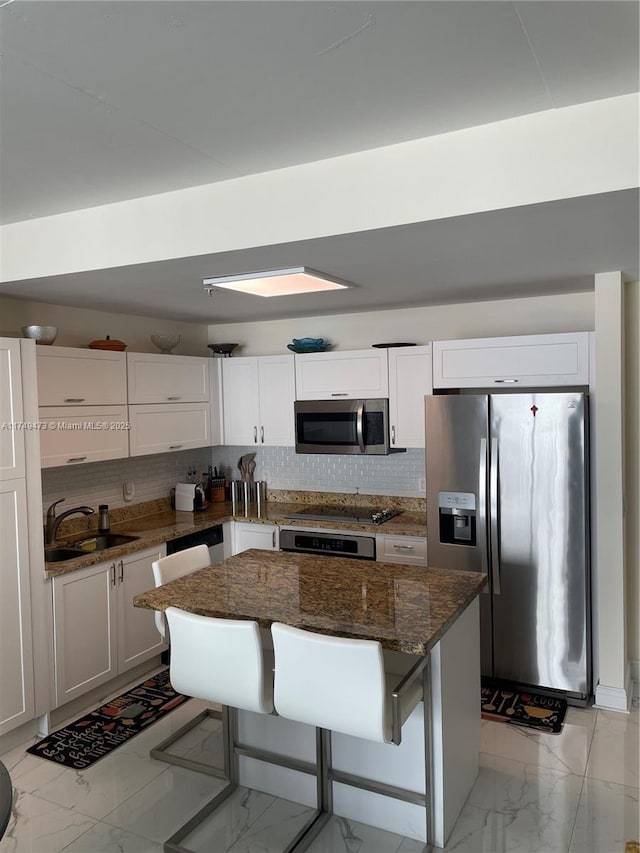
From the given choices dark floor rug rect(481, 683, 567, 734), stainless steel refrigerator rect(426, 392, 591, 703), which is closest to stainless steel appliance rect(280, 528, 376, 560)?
stainless steel refrigerator rect(426, 392, 591, 703)

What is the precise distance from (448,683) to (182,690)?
1.10 meters

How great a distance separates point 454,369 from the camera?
4.28m

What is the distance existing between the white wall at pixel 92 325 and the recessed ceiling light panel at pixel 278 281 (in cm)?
156

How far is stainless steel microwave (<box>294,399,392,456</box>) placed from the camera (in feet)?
15.5

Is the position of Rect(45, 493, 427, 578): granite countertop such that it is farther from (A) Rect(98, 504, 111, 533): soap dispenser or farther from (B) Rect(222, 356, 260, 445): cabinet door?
(B) Rect(222, 356, 260, 445): cabinet door

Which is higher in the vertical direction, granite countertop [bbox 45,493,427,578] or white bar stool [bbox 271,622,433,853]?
granite countertop [bbox 45,493,427,578]

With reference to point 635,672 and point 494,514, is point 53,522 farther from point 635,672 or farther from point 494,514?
point 635,672

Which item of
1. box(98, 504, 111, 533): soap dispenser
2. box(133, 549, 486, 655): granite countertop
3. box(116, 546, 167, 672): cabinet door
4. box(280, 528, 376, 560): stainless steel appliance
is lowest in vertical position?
box(116, 546, 167, 672): cabinet door

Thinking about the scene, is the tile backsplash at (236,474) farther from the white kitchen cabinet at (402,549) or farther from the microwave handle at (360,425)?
the white kitchen cabinet at (402,549)

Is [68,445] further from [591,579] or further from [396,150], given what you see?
[591,579]

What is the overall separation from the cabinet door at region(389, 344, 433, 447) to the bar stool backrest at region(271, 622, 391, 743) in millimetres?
2483

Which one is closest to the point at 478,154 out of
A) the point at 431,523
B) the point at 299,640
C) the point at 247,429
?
the point at 299,640

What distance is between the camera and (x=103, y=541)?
176 inches

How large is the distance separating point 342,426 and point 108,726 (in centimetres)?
244
